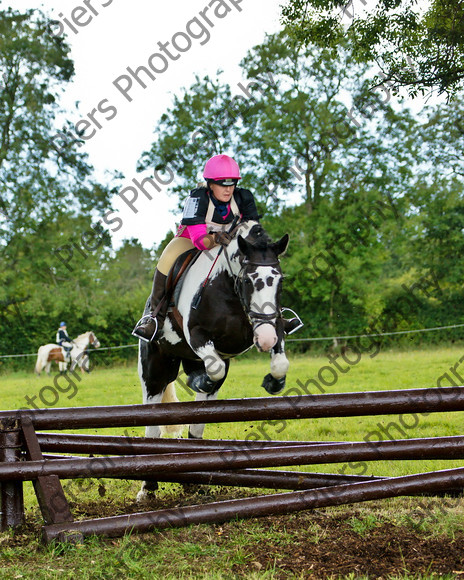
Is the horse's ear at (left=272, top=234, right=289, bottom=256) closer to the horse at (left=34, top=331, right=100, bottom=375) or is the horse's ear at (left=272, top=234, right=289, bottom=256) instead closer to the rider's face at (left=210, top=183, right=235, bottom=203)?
the rider's face at (left=210, top=183, right=235, bottom=203)

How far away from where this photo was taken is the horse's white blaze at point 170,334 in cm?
431

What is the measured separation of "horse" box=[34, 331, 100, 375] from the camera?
1597 cm

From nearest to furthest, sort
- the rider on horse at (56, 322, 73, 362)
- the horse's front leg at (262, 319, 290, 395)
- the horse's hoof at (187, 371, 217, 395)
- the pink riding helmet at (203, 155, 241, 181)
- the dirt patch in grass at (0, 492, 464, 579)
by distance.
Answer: the dirt patch in grass at (0, 492, 464, 579)
the horse's front leg at (262, 319, 290, 395)
the horse's hoof at (187, 371, 217, 395)
the pink riding helmet at (203, 155, 241, 181)
the rider on horse at (56, 322, 73, 362)

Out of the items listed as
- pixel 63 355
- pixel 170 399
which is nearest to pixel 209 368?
pixel 170 399

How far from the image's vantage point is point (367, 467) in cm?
520

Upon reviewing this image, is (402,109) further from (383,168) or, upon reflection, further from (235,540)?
(235,540)

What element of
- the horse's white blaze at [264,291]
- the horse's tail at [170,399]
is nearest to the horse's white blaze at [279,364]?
the horse's white blaze at [264,291]

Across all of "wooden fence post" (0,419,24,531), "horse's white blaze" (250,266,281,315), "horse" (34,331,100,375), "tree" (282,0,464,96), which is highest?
"tree" (282,0,464,96)

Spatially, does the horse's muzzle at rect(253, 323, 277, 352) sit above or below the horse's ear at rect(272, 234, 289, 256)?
below

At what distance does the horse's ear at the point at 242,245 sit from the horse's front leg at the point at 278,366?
48 cm

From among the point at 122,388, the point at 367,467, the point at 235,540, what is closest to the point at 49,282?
the point at 122,388

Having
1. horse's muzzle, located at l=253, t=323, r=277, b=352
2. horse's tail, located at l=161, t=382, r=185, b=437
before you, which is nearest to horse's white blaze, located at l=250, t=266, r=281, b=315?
horse's muzzle, located at l=253, t=323, r=277, b=352

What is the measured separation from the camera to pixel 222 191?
4.08 metres

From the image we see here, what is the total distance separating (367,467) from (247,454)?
2214mm
